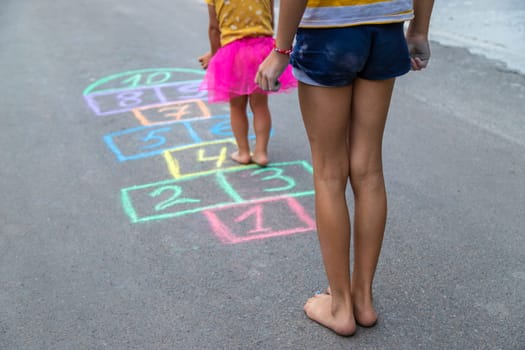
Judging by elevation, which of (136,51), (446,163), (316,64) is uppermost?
(316,64)

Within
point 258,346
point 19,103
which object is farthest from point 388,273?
point 19,103

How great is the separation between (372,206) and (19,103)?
13.8 feet

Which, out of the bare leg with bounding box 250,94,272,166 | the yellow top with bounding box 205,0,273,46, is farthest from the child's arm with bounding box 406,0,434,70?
the bare leg with bounding box 250,94,272,166

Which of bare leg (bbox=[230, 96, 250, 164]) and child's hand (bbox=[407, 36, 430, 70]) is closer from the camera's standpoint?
child's hand (bbox=[407, 36, 430, 70])

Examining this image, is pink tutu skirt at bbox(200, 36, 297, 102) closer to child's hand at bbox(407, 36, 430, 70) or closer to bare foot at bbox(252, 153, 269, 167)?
bare foot at bbox(252, 153, 269, 167)

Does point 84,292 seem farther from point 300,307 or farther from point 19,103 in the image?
point 19,103

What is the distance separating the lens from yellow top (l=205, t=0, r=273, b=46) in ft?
11.4

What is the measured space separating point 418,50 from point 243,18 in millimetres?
1592

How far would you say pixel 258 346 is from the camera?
2.15 meters

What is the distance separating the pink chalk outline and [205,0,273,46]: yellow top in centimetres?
111

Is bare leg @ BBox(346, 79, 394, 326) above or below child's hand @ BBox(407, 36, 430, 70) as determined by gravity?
below

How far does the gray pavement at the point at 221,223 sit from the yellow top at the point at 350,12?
3.94 feet

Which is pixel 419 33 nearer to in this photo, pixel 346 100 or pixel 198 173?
pixel 346 100

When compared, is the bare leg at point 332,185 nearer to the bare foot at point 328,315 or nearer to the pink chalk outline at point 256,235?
the bare foot at point 328,315
